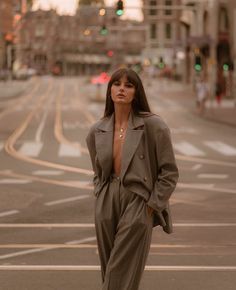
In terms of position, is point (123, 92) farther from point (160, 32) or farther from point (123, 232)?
point (160, 32)

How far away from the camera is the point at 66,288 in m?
8.42

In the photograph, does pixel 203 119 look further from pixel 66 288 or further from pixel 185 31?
pixel 185 31

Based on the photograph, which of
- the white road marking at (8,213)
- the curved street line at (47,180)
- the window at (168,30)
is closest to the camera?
the white road marking at (8,213)

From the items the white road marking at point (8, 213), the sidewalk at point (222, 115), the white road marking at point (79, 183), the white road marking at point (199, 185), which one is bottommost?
the sidewalk at point (222, 115)

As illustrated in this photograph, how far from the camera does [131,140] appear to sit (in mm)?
6316

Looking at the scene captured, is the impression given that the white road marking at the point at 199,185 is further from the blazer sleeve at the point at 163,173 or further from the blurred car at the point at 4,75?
the blurred car at the point at 4,75

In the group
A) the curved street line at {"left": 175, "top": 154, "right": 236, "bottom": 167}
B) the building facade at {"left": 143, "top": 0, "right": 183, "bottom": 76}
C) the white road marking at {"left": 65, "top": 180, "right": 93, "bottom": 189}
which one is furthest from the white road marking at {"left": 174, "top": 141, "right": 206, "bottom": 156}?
the building facade at {"left": 143, "top": 0, "right": 183, "bottom": 76}

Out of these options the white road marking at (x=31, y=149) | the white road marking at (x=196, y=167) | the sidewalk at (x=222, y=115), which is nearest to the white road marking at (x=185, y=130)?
the sidewalk at (x=222, y=115)

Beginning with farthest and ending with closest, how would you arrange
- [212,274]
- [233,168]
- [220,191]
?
[233,168] → [220,191] → [212,274]

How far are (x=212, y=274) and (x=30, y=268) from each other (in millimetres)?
1850

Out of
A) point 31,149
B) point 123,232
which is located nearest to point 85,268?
point 123,232

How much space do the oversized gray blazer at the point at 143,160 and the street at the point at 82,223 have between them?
2.31 metres

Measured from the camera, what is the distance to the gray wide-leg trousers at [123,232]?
6.25 metres

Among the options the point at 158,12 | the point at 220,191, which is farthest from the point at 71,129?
the point at 158,12
